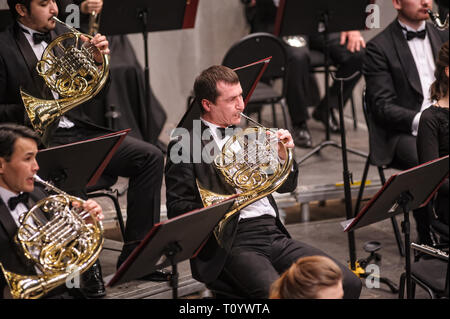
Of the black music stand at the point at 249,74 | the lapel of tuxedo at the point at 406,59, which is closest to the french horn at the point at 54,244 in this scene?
the black music stand at the point at 249,74

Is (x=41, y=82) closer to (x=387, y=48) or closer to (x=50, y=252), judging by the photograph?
(x=50, y=252)

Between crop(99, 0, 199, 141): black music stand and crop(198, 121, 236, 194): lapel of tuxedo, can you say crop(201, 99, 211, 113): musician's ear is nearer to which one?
crop(198, 121, 236, 194): lapel of tuxedo

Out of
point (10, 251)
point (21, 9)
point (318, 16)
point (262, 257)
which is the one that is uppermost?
point (21, 9)

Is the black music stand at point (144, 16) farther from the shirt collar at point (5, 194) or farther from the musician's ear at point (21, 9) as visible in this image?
the shirt collar at point (5, 194)

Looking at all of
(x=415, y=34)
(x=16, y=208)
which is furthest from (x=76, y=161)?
(x=415, y=34)

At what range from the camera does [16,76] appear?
3.48 meters

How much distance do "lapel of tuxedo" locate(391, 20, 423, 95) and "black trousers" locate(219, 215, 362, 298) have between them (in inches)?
66.5

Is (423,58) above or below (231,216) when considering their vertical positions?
above

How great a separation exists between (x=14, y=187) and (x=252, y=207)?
3.38 feet

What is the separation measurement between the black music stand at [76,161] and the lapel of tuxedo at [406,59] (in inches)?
82.0

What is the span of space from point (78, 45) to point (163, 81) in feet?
9.07

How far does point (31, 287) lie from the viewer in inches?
99.3

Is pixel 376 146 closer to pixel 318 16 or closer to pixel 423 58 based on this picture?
pixel 423 58

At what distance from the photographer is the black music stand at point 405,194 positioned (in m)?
2.81
